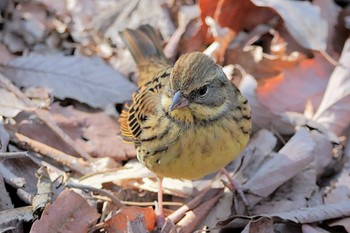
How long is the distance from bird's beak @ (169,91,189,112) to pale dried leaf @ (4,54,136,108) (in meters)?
1.44

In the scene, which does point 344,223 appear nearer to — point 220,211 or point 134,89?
point 220,211

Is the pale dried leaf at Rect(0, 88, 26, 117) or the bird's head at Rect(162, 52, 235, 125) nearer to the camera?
the bird's head at Rect(162, 52, 235, 125)

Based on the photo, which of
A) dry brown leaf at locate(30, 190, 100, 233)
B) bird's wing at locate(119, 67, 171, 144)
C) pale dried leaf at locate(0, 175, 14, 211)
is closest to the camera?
dry brown leaf at locate(30, 190, 100, 233)

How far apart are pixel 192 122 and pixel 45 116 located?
1.30 m

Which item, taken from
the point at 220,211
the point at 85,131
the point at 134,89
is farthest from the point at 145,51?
the point at 220,211

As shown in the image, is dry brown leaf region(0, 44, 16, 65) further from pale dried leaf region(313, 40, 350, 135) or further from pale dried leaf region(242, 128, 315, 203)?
pale dried leaf region(313, 40, 350, 135)

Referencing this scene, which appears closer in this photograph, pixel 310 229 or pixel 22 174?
pixel 310 229

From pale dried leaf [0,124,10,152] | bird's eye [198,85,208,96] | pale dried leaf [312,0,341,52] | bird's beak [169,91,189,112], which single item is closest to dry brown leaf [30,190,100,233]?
pale dried leaf [0,124,10,152]

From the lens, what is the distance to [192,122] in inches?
148

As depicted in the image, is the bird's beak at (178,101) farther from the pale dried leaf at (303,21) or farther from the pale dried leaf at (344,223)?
the pale dried leaf at (303,21)

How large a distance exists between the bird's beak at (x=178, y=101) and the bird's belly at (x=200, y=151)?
27 cm

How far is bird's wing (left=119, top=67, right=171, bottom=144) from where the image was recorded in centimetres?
401

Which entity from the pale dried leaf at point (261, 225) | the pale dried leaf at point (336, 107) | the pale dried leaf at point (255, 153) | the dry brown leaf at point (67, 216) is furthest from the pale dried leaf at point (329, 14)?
the dry brown leaf at point (67, 216)

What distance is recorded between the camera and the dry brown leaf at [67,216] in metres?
3.69
